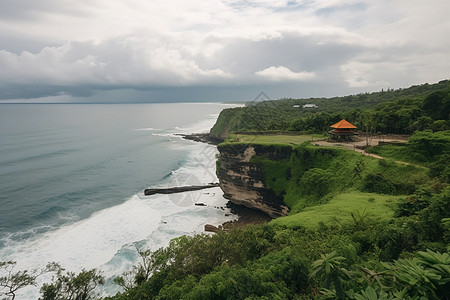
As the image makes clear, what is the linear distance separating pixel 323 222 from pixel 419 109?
114ft

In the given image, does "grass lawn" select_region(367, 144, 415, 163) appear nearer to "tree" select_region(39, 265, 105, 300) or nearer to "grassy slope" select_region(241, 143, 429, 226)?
"grassy slope" select_region(241, 143, 429, 226)

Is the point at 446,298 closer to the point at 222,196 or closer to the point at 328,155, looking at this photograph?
the point at 328,155

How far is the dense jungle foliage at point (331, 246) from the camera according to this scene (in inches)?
221

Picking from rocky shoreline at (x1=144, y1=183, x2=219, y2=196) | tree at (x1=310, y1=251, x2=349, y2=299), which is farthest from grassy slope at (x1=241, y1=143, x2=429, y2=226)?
rocky shoreline at (x1=144, y1=183, x2=219, y2=196)

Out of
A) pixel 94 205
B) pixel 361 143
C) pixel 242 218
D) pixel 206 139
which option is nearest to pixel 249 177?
pixel 242 218

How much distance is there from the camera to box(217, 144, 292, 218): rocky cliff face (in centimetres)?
3578

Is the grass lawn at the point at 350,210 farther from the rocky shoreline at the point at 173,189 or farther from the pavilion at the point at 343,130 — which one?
the rocky shoreline at the point at 173,189

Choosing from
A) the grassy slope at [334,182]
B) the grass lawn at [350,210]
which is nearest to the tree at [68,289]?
the grass lawn at [350,210]

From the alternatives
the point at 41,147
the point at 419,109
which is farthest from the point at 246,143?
the point at 41,147

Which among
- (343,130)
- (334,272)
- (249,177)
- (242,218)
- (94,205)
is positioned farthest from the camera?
(249,177)

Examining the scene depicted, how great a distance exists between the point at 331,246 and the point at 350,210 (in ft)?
22.1

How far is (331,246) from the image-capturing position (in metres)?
12.6

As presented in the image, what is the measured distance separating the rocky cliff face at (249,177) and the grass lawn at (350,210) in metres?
14.3

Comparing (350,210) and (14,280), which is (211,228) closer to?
(350,210)
